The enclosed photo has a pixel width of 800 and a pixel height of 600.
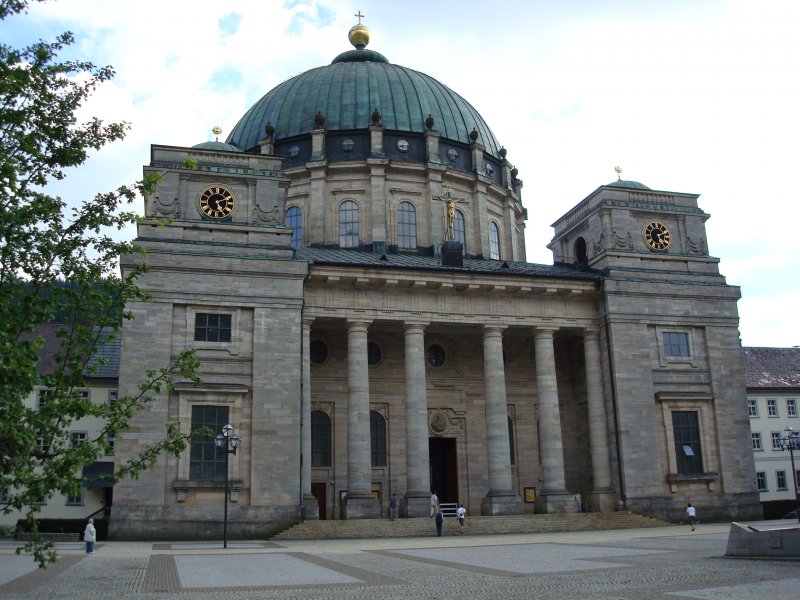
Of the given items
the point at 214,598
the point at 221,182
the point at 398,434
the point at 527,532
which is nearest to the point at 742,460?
the point at 527,532

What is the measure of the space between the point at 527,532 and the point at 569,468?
9.71 meters

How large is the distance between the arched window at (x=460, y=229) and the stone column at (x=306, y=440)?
15.7 metres

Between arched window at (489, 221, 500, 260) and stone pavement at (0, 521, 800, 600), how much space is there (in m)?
26.2

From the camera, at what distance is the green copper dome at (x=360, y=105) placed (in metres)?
53.2

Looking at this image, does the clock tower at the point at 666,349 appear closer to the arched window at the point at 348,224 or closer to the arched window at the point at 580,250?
the arched window at the point at 580,250

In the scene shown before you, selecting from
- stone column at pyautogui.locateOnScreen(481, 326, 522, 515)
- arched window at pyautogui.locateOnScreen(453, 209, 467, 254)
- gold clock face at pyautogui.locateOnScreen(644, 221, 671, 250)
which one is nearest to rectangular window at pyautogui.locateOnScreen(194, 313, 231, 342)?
stone column at pyautogui.locateOnScreen(481, 326, 522, 515)

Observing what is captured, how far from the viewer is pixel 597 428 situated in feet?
136

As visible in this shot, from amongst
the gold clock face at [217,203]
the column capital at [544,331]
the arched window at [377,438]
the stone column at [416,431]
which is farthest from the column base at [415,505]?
the gold clock face at [217,203]

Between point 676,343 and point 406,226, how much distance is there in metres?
17.6

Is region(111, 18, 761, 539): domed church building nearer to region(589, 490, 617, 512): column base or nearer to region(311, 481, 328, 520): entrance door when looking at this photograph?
region(589, 490, 617, 512): column base

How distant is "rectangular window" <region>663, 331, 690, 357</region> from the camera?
43.0m

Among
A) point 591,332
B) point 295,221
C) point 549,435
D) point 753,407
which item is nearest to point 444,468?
point 549,435

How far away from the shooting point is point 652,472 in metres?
40.4

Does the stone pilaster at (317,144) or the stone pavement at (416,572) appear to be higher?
the stone pilaster at (317,144)
